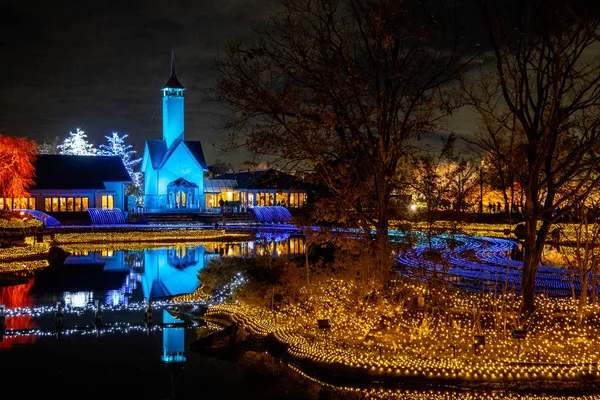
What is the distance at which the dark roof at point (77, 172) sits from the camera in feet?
176

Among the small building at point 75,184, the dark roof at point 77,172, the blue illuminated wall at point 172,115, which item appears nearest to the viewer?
the small building at point 75,184

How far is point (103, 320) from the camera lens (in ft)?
50.0

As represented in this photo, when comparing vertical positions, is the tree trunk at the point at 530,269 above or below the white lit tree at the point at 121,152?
below

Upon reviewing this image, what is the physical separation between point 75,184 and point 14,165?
272 inches

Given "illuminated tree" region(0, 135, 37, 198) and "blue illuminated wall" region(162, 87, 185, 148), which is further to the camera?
"blue illuminated wall" region(162, 87, 185, 148)

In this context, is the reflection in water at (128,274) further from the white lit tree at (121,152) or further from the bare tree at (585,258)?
the white lit tree at (121,152)

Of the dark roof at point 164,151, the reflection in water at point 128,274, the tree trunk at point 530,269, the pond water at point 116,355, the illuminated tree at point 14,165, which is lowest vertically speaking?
the pond water at point 116,355

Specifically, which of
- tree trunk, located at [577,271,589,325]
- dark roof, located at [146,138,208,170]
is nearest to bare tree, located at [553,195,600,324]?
tree trunk, located at [577,271,589,325]

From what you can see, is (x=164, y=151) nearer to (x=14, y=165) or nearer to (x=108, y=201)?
(x=108, y=201)

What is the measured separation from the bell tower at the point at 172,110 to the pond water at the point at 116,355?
40.7 metres

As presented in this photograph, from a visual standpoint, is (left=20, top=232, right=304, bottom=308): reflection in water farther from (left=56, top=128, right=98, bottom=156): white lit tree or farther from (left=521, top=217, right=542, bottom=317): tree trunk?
(left=56, top=128, right=98, bottom=156): white lit tree

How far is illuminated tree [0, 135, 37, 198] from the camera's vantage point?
46156 mm

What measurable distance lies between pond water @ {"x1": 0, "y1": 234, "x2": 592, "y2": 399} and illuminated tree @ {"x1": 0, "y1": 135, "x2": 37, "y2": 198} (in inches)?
1100

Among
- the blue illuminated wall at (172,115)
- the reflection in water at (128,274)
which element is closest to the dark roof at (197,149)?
the blue illuminated wall at (172,115)
